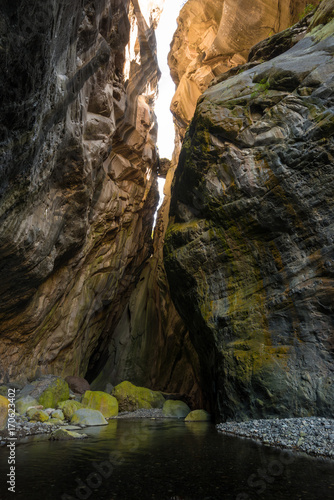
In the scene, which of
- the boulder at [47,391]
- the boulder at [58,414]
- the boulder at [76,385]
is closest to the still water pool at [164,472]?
the boulder at [58,414]

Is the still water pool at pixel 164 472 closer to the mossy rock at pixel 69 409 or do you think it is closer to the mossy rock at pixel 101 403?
the mossy rock at pixel 69 409

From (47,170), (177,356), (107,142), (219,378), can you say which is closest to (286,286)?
(219,378)

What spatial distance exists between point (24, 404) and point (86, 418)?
247cm

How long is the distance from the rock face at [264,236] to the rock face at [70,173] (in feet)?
17.3

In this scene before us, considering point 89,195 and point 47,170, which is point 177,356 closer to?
point 89,195

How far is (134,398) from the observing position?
18.5 m

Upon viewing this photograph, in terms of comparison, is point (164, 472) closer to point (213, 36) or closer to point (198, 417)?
point (198, 417)

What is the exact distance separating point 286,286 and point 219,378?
443 centimetres

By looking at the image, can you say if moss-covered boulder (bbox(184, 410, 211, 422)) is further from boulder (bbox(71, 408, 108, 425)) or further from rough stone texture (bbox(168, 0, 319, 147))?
rough stone texture (bbox(168, 0, 319, 147))

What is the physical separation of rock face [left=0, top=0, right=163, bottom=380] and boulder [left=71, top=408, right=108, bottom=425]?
4.52 meters

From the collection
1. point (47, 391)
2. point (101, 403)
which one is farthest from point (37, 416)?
point (101, 403)

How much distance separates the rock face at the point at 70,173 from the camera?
23.5 ft

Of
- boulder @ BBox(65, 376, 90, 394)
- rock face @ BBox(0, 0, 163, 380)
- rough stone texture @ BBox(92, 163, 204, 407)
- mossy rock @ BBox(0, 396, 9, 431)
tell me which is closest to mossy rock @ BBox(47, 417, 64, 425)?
mossy rock @ BBox(0, 396, 9, 431)

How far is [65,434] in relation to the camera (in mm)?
8672
